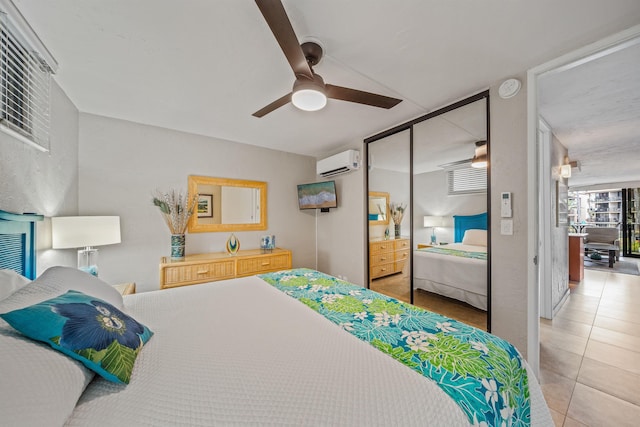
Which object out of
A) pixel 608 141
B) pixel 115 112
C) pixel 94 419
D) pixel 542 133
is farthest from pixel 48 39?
pixel 608 141

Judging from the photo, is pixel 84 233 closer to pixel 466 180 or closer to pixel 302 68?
pixel 302 68

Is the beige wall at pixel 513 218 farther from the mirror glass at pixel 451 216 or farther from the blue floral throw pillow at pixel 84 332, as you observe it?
the blue floral throw pillow at pixel 84 332

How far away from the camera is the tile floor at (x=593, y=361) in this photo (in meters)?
1.53

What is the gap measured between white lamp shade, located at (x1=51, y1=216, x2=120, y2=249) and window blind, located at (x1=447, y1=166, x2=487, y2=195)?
3146mm

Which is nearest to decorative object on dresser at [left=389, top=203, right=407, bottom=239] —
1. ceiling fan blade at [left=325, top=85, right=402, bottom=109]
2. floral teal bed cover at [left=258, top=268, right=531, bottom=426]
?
ceiling fan blade at [left=325, top=85, right=402, bottom=109]

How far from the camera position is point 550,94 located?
2160mm

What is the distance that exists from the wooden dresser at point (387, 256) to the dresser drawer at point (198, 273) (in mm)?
1848

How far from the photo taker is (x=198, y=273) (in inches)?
106

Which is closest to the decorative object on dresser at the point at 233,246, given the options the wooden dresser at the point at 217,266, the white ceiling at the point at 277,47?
the wooden dresser at the point at 217,266

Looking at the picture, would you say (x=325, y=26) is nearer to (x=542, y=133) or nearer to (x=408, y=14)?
(x=408, y=14)

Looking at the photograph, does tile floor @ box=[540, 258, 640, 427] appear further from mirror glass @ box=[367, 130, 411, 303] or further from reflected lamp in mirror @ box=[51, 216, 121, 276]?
reflected lamp in mirror @ box=[51, 216, 121, 276]

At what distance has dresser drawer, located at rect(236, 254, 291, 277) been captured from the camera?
299cm

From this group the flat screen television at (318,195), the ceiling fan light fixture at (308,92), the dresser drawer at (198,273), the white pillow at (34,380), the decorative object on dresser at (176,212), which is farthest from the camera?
the flat screen television at (318,195)

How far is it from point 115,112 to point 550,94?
422 cm
